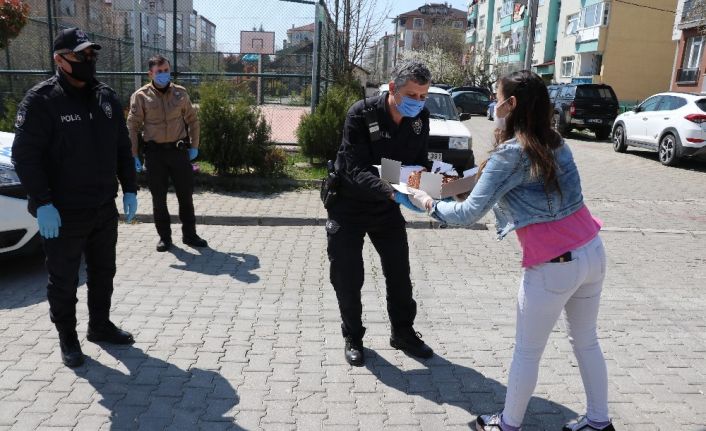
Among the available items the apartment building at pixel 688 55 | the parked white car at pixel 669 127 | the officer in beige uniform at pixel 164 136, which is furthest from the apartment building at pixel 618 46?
the officer in beige uniform at pixel 164 136

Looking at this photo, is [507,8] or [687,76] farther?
[507,8]

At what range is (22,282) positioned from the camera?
5.25 metres

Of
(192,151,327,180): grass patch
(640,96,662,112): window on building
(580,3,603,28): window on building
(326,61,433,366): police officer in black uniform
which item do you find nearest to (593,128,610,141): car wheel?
(640,96,662,112): window on building

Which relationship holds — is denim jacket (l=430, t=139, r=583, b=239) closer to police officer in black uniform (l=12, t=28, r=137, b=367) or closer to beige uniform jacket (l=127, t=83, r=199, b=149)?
police officer in black uniform (l=12, t=28, r=137, b=367)

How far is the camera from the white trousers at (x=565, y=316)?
265cm

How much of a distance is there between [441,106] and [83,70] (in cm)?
904

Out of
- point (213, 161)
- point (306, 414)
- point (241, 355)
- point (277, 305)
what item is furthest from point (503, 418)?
point (213, 161)

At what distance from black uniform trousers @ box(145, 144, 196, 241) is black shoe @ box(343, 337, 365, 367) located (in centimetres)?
324

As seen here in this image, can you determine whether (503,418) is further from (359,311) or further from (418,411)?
(359,311)

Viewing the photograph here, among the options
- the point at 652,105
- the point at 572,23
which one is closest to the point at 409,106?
the point at 652,105

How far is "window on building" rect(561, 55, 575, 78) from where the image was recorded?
1694 inches

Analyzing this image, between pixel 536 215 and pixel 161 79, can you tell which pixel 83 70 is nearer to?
pixel 161 79

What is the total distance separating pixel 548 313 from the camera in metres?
2.70

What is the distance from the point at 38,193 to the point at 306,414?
202 cm
